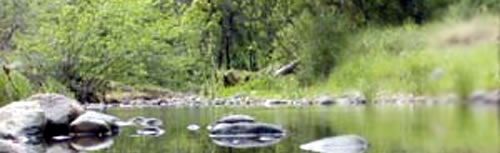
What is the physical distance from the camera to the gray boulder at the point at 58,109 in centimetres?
1322

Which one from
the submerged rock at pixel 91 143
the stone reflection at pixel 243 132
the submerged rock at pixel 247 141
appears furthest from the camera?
the stone reflection at pixel 243 132

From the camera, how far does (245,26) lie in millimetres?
32500

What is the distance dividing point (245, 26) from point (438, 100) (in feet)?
96.7

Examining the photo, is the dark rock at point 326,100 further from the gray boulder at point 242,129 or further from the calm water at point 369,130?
the gray boulder at point 242,129

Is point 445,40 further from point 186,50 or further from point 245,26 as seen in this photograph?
point 245,26

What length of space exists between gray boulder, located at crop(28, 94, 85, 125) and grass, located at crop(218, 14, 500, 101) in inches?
347

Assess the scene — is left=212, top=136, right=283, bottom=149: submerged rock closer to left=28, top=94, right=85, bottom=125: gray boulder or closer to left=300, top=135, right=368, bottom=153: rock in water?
left=300, top=135, right=368, bottom=153: rock in water

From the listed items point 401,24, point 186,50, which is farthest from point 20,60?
point 401,24

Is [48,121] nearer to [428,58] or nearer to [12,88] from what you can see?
[12,88]

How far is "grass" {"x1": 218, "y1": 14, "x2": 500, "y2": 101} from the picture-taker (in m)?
2.83

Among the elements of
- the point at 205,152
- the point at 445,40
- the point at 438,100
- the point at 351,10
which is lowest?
the point at 205,152


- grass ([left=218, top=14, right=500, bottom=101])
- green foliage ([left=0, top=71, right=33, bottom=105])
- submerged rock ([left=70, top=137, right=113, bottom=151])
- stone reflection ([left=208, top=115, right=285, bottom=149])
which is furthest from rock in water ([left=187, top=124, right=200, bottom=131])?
grass ([left=218, top=14, right=500, bottom=101])


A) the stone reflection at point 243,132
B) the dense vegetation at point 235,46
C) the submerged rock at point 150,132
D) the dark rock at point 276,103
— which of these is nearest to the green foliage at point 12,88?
the dense vegetation at point 235,46

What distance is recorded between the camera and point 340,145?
8.52 m
